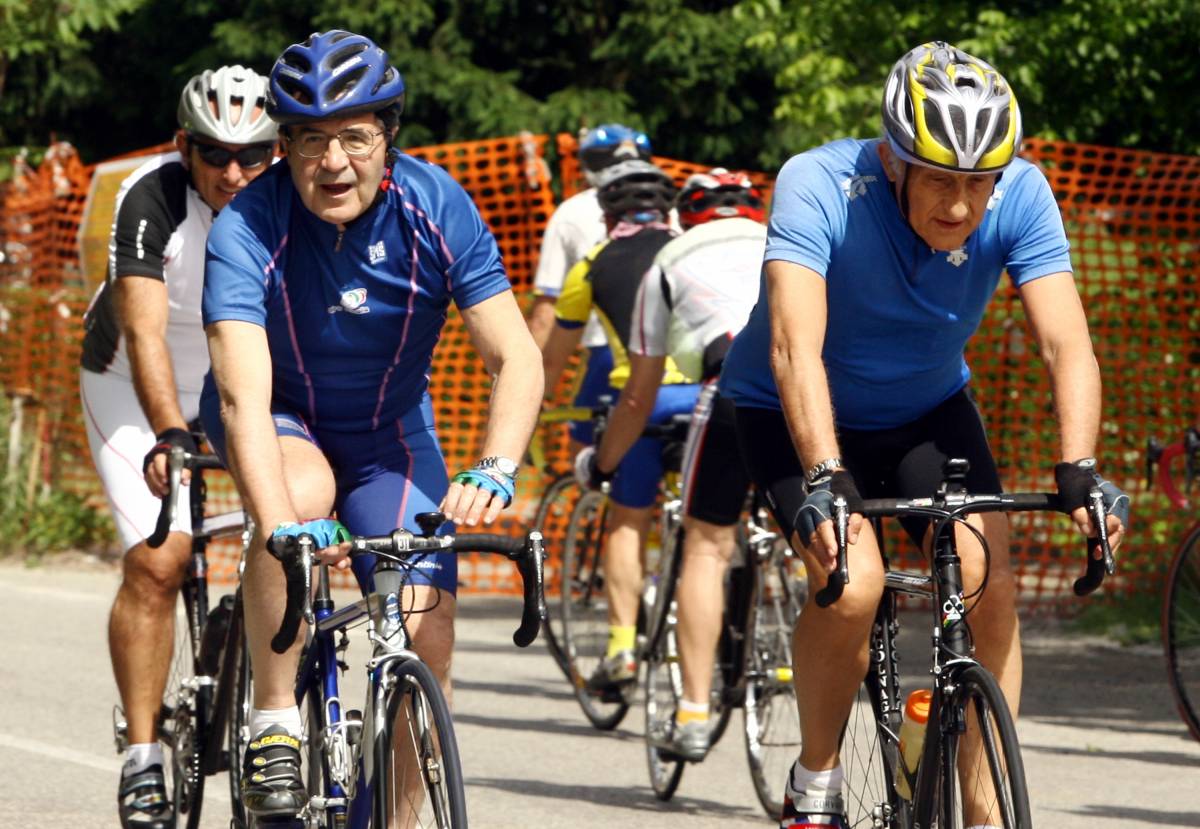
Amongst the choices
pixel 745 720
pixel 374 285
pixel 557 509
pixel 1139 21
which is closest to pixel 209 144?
pixel 374 285

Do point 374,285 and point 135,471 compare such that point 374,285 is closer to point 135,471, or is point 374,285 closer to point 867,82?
point 135,471

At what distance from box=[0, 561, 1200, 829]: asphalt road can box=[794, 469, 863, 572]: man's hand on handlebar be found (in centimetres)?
251

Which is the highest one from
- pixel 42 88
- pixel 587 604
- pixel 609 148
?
pixel 42 88

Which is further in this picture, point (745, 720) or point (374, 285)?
point (745, 720)

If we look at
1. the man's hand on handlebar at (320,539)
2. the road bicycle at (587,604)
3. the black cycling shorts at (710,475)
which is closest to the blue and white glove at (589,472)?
the road bicycle at (587,604)

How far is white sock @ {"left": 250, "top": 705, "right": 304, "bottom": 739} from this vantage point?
4798mm

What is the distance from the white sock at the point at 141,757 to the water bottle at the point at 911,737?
2.33 metres

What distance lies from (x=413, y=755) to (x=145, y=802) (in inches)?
75.6

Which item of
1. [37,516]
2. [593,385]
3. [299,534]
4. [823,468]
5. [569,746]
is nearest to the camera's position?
[299,534]

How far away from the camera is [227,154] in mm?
6109

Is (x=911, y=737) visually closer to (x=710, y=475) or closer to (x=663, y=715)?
(x=710, y=475)

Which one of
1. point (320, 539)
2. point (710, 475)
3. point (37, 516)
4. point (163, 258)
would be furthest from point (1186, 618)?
point (37, 516)

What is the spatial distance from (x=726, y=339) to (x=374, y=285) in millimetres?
2576

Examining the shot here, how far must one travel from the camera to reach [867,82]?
14.8 metres
